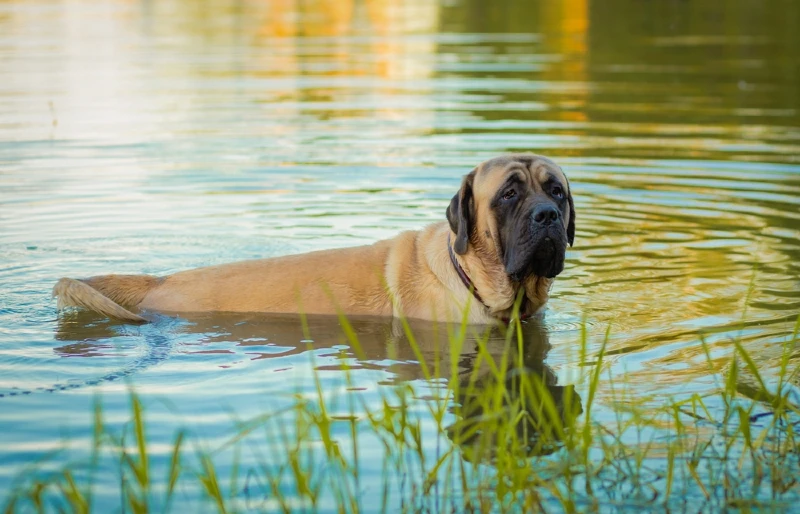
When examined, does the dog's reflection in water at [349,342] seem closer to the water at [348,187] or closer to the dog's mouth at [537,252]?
the water at [348,187]

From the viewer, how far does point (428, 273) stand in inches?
257

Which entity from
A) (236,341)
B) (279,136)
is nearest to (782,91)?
(279,136)

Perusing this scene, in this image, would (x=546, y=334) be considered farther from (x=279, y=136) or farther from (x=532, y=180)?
(x=279, y=136)

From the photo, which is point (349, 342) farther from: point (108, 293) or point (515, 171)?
point (108, 293)

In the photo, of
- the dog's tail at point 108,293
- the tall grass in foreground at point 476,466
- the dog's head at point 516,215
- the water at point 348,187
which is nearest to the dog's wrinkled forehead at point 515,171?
the dog's head at point 516,215

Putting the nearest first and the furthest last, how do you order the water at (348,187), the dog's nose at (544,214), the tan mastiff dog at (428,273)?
1. the water at (348,187)
2. the dog's nose at (544,214)
3. the tan mastiff dog at (428,273)

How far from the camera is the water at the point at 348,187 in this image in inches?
226

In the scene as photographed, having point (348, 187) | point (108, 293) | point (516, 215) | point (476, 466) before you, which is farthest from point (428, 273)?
point (348, 187)

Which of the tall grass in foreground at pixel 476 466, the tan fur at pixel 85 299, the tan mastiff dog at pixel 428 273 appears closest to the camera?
the tall grass in foreground at pixel 476 466

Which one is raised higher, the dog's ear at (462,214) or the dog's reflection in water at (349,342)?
the dog's ear at (462,214)

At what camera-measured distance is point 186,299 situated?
671 cm

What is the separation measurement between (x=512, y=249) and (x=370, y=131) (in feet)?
26.9

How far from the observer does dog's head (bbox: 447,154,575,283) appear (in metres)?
5.90

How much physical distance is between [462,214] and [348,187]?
15.8ft
